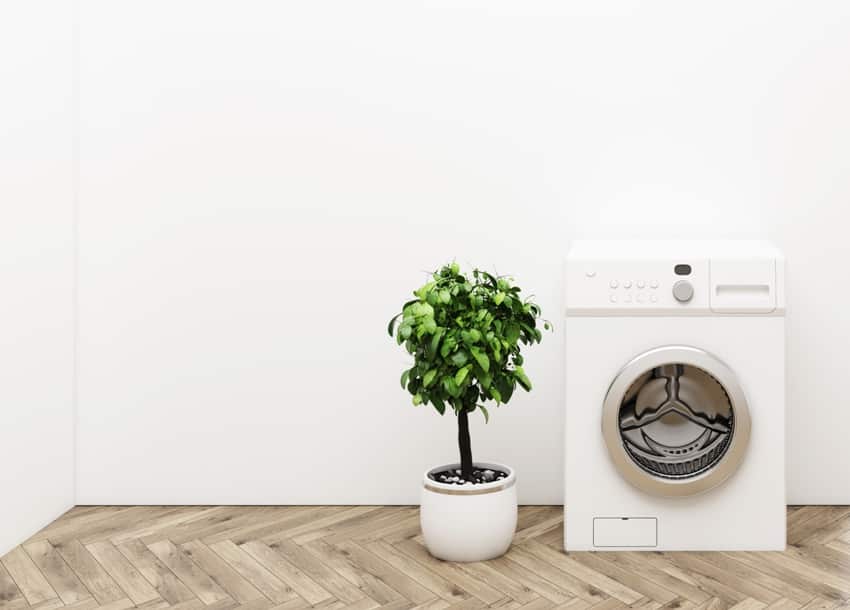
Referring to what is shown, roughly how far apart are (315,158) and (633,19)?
3.28 feet

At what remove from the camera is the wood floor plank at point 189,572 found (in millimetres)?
2082

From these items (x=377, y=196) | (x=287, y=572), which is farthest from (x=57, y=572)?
(x=377, y=196)

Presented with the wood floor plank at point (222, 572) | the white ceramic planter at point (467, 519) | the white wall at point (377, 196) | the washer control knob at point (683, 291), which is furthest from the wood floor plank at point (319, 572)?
the washer control knob at point (683, 291)

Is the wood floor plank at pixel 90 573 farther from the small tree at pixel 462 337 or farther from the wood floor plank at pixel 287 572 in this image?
the small tree at pixel 462 337

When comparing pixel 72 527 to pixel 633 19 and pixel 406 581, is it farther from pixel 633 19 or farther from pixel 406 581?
pixel 633 19

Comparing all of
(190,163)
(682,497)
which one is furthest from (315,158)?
(682,497)

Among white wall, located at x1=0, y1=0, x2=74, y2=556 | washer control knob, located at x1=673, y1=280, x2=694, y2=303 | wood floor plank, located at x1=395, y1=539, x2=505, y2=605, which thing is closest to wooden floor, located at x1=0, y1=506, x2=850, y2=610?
wood floor plank, located at x1=395, y1=539, x2=505, y2=605

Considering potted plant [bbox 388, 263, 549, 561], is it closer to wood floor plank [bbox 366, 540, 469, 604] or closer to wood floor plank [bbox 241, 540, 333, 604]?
wood floor plank [bbox 366, 540, 469, 604]

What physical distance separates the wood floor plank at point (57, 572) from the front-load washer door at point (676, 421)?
130cm

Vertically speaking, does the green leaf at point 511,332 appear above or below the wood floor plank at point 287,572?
above

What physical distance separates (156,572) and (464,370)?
887 mm

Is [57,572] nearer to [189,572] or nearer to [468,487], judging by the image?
[189,572]

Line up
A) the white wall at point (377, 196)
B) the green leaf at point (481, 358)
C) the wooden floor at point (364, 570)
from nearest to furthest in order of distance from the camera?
the wooden floor at point (364, 570) < the green leaf at point (481, 358) < the white wall at point (377, 196)

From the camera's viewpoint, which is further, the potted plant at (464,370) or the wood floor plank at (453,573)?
the potted plant at (464,370)
